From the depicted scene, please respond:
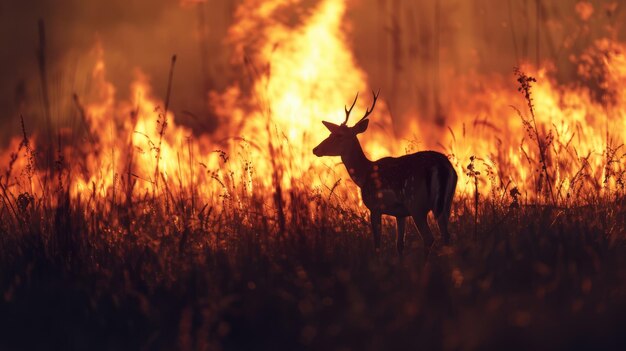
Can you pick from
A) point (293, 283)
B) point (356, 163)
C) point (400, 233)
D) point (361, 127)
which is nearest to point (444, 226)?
point (400, 233)

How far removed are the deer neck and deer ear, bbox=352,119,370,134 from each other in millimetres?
134

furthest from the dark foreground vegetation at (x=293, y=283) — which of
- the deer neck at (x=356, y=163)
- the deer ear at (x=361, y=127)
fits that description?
the deer ear at (x=361, y=127)

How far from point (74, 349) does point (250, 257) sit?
144 centimetres

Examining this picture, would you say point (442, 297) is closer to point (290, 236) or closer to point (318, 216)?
point (290, 236)

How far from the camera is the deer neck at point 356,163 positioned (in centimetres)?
847

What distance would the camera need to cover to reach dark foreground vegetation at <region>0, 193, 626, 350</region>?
4.68 metres

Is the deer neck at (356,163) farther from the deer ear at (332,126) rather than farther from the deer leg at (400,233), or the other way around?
the deer leg at (400,233)

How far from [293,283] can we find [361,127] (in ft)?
11.2

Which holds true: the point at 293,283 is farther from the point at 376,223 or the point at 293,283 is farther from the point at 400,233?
the point at 400,233

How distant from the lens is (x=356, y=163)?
8.61 metres

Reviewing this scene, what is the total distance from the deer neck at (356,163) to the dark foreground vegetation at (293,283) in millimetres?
1289

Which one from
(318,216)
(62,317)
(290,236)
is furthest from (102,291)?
(318,216)

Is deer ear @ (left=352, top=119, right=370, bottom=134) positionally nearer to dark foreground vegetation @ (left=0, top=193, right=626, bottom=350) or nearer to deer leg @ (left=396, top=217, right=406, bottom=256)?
deer leg @ (left=396, top=217, right=406, bottom=256)

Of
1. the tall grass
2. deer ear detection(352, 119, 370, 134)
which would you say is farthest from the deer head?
the tall grass
